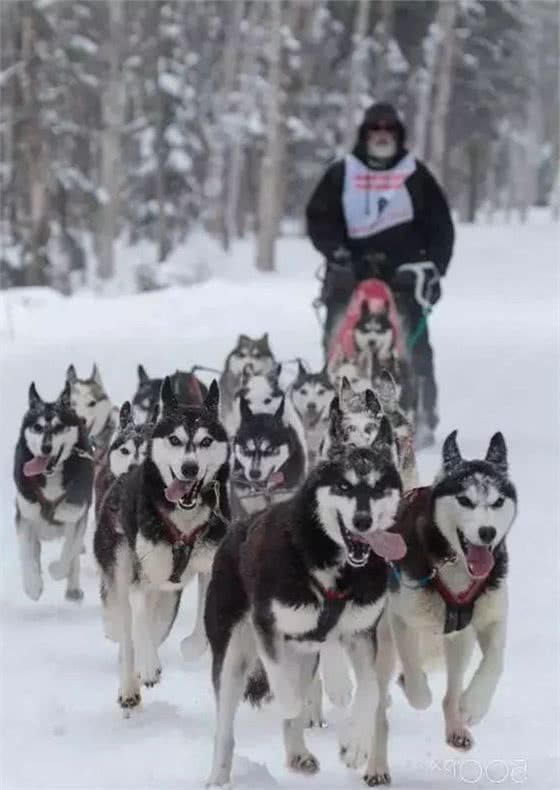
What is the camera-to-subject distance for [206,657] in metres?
4.89

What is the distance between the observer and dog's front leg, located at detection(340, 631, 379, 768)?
3352 mm

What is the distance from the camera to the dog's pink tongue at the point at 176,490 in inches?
159

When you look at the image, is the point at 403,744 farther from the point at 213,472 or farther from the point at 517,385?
the point at 517,385

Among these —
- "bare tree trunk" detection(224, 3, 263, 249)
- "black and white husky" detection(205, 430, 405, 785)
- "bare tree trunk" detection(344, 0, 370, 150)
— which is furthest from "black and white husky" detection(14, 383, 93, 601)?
"bare tree trunk" detection(224, 3, 263, 249)

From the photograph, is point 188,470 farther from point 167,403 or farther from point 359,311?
point 359,311

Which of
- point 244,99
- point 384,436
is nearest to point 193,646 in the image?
point 384,436

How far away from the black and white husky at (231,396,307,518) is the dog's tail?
128 centimetres

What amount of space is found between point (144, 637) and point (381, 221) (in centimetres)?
472

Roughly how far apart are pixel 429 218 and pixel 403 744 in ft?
16.3

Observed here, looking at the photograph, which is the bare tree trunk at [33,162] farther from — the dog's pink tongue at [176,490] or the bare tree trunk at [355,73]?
the dog's pink tongue at [176,490]

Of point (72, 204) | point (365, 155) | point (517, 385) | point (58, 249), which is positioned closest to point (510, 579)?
point (365, 155)

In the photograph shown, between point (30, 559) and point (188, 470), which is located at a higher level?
point (188, 470)

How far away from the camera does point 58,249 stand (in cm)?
2430

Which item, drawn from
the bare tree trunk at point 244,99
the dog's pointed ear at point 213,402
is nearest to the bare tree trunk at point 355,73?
the bare tree trunk at point 244,99
